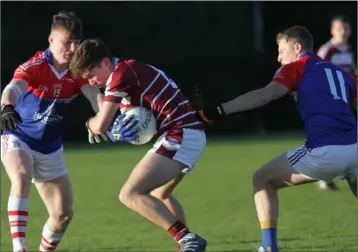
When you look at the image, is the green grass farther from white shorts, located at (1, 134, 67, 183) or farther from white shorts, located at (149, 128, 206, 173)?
white shorts, located at (149, 128, 206, 173)

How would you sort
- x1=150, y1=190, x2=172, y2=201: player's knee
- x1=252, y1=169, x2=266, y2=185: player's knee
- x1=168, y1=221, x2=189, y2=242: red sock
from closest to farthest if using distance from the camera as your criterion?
x1=168, y1=221, x2=189, y2=242: red sock, x1=252, y1=169, x2=266, y2=185: player's knee, x1=150, y1=190, x2=172, y2=201: player's knee

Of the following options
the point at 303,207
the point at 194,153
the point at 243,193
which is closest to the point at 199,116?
the point at 194,153

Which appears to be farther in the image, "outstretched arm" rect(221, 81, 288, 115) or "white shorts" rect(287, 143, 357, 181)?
"white shorts" rect(287, 143, 357, 181)

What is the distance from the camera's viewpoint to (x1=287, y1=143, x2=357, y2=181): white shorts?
6945mm

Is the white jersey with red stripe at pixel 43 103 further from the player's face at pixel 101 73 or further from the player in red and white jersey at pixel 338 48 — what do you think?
the player in red and white jersey at pixel 338 48

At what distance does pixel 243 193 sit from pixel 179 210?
17.3ft

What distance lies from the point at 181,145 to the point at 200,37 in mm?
18966

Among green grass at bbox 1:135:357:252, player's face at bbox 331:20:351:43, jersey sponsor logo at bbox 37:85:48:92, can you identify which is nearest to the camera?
jersey sponsor logo at bbox 37:85:48:92

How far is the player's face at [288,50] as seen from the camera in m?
7.21

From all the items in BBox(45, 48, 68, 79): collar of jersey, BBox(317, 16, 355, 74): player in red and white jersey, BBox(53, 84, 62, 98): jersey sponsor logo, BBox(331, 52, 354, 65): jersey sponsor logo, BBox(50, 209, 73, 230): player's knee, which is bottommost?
BBox(331, 52, 354, 65): jersey sponsor logo

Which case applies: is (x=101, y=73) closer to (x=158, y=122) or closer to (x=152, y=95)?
(x=152, y=95)

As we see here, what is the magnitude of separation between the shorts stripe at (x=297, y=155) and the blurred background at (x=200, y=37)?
16269mm

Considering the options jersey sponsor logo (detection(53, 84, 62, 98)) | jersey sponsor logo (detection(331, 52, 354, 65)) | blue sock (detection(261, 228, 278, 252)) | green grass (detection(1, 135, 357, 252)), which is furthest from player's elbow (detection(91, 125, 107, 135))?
jersey sponsor logo (detection(331, 52, 354, 65))

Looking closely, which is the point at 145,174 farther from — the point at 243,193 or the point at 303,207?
the point at 243,193
